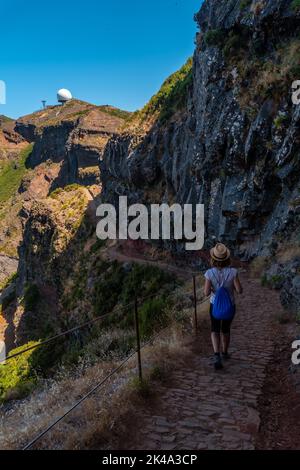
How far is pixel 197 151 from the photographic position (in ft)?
85.3

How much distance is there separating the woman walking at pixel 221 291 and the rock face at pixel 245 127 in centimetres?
911

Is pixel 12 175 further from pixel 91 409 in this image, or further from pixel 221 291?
pixel 91 409

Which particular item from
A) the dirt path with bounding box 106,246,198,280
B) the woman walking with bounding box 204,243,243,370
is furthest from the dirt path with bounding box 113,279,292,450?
the dirt path with bounding box 106,246,198,280

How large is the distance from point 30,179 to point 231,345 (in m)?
105

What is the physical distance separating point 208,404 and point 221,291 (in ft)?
6.12

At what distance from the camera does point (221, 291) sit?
22.5ft

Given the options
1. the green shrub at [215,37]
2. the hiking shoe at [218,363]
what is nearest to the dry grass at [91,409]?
the hiking shoe at [218,363]

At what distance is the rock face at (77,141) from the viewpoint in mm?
83188

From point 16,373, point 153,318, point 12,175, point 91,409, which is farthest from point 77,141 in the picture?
point 91,409

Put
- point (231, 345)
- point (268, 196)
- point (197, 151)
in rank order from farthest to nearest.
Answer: point (197, 151), point (268, 196), point (231, 345)

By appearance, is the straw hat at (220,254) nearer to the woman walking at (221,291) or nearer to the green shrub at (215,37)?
the woman walking at (221,291)

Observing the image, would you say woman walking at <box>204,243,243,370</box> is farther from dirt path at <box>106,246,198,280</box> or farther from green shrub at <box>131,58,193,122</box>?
green shrub at <box>131,58,193,122</box>
